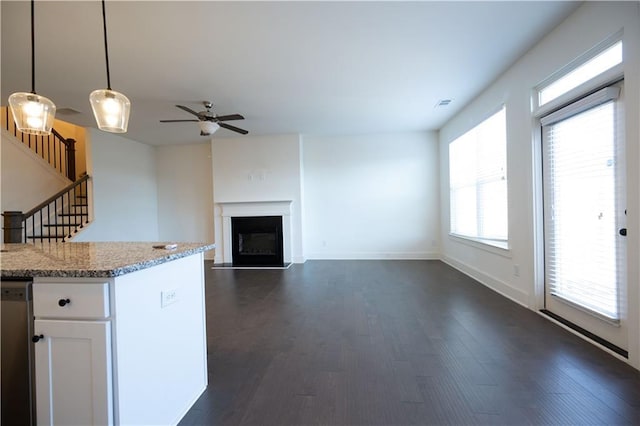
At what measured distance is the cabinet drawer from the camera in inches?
46.5

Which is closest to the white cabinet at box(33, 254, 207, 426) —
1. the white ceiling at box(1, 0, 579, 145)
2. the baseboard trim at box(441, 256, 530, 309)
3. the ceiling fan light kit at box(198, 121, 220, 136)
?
the white ceiling at box(1, 0, 579, 145)

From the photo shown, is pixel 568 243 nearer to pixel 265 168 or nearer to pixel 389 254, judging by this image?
pixel 389 254

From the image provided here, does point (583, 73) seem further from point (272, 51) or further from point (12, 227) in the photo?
point (12, 227)

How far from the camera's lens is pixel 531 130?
3.03 m

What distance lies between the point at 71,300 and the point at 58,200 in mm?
5966

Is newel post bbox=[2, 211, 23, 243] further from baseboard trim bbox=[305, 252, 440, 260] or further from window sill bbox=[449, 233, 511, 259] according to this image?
window sill bbox=[449, 233, 511, 259]

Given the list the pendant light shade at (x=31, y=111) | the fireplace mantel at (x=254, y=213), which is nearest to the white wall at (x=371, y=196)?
the fireplace mantel at (x=254, y=213)

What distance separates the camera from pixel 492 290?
12.7 feet

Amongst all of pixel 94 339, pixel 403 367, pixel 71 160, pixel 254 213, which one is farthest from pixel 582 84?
pixel 71 160

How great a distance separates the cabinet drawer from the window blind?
3.27 meters

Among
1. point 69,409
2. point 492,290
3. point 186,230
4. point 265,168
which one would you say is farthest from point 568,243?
point 186,230

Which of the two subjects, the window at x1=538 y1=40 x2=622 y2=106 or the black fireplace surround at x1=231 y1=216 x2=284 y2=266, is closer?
the window at x1=538 y1=40 x2=622 y2=106

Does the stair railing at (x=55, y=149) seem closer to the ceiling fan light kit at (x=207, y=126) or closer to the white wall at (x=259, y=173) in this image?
the white wall at (x=259, y=173)

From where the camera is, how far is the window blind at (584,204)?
2.20 m
